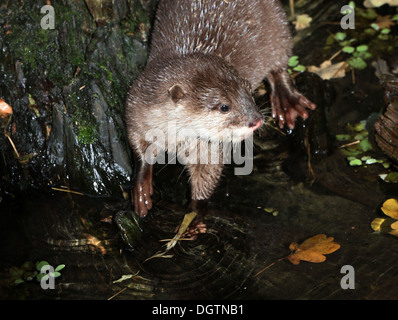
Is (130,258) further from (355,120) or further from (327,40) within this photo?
(327,40)

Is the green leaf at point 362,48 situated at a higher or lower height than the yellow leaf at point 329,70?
higher

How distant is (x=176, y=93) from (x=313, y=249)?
113cm

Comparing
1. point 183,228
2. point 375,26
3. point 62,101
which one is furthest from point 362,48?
point 62,101

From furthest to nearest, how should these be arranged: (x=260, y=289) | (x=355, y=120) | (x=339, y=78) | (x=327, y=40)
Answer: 1. (x=327, y=40)
2. (x=339, y=78)
3. (x=355, y=120)
4. (x=260, y=289)

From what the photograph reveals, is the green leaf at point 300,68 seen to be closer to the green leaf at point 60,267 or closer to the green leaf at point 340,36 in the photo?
the green leaf at point 340,36

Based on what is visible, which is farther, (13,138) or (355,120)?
(355,120)

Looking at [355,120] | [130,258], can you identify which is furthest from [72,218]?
[355,120]

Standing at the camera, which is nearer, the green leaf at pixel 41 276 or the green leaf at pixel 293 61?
the green leaf at pixel 41 276

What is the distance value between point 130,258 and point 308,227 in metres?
1.01

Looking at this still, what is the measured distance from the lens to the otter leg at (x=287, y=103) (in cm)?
368

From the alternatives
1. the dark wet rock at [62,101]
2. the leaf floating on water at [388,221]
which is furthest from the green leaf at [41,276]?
the leaf floating on water at [388,221]

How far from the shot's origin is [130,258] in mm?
2775

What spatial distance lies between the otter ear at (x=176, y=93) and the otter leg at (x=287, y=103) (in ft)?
3.55

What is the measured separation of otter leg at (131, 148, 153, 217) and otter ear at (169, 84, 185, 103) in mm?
562
